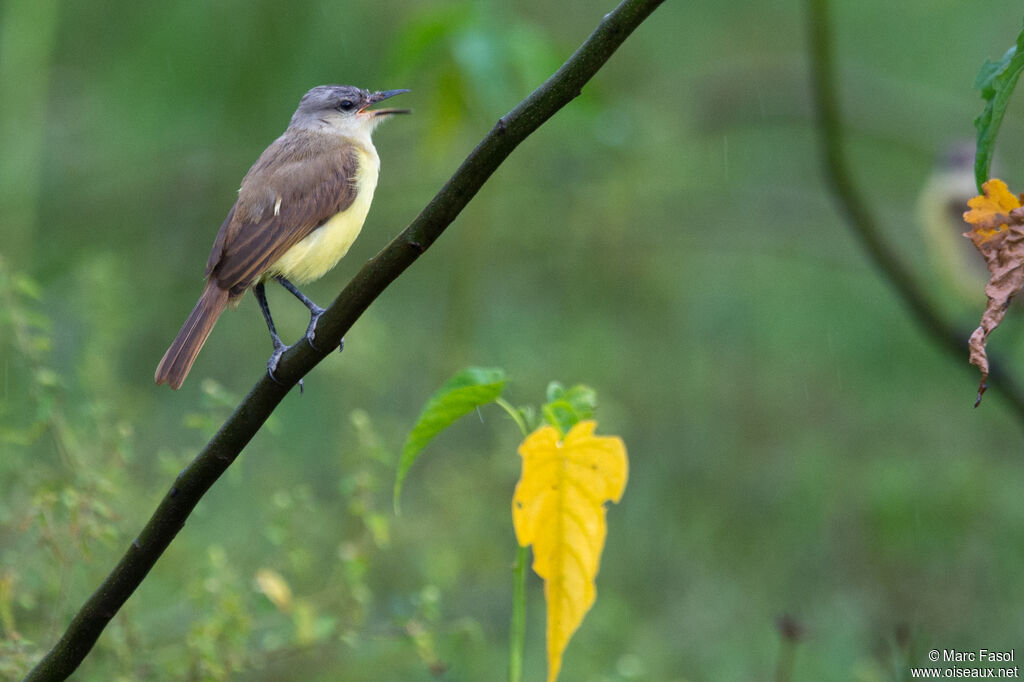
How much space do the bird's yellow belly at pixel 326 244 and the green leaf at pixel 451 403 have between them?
3.09 feet

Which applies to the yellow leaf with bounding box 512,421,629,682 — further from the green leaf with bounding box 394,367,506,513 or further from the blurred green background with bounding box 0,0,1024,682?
the blurred green background with bounding box 0,0,1024,682

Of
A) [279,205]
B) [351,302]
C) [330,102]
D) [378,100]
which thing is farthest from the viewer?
[330,102]

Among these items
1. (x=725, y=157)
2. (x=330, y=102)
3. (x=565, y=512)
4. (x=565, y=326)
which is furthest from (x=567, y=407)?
(x=725, y=157)

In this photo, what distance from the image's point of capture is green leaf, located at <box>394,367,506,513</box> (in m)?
1.85

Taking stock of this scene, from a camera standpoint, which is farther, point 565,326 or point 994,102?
point 565,326

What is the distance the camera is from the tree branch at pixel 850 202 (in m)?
3.78

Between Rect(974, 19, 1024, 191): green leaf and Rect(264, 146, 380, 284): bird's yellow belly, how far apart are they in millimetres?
1576

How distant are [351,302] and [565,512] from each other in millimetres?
505

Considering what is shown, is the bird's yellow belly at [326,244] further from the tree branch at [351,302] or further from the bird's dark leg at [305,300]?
the tree branch at [351,302]

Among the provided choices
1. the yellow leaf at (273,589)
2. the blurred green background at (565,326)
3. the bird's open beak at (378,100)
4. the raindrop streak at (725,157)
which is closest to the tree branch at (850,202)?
the blurred green background at (565,326)

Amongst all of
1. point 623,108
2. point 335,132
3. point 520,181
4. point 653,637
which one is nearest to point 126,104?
point 520,181

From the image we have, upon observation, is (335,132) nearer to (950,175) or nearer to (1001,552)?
(1001,552)

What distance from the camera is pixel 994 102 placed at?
4.86 ft

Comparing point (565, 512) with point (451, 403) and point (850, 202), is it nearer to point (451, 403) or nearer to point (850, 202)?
point (451, 403)
